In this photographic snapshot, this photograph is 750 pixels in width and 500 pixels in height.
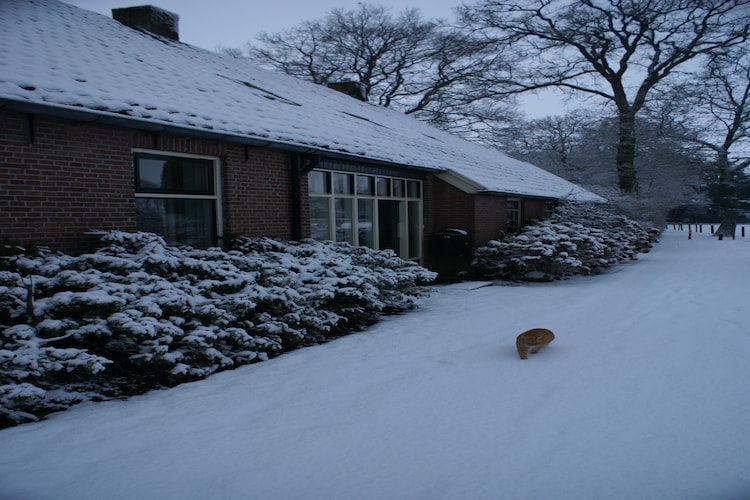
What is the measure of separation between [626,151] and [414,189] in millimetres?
22542

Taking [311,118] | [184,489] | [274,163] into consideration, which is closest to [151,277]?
[184,489]

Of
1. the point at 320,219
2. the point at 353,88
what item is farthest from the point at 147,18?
the point at 353,88

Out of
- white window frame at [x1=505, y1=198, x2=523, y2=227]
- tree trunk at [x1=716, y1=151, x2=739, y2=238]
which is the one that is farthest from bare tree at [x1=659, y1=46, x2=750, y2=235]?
white window frame at [x1=505, y1=198, x2=523, y2=227]

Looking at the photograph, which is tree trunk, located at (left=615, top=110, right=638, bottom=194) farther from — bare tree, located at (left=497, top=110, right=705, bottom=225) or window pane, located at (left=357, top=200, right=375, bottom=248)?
window pane, located at (left=357, top=200, right=375, bottom=248)

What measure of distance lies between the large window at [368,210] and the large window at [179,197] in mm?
2320

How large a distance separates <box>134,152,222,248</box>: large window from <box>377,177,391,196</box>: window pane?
15.3 ft

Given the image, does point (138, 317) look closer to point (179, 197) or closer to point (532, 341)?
point (179, 197)

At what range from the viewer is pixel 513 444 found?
139 inches

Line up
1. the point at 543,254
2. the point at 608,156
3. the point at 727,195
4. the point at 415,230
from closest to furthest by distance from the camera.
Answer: the point at 543,254, the point at 415,230, the point at 727,195, the point at 608,156

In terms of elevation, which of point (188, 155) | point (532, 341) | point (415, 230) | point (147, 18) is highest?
point (147, 18)

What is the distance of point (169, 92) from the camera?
7.73 m

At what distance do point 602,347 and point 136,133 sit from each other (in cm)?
636

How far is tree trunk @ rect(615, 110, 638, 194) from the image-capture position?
29.7 meters

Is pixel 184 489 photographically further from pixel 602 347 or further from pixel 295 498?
pixel 602 347
